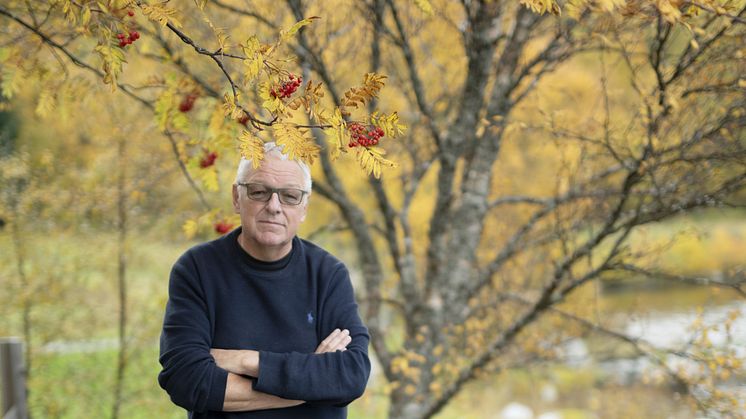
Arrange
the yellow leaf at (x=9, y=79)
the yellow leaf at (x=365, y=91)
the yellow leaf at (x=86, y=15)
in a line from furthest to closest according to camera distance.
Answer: the yellow leaf at (x=9, y=79)
the yellow leaf at (x=365, y=91)
the yellow leaf at (x=86, y=15)

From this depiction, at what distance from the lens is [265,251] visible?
2.33 metres

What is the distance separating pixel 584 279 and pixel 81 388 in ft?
16.2

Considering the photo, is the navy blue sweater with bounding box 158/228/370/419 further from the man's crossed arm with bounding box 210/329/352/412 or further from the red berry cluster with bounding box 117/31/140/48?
the red berry cluster with bounding box 117/31/140/48

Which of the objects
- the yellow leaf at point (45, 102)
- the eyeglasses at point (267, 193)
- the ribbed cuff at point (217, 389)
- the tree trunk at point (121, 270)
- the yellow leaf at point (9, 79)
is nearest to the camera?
the ribbed cuff at point (217, 389)

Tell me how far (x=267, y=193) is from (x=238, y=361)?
0.50 meters

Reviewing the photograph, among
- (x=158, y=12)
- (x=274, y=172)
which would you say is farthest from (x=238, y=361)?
(x=158, y=12)

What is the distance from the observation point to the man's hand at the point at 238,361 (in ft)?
7.22

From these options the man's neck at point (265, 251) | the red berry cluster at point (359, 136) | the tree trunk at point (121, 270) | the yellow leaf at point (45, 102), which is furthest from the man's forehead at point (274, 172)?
the tree trunk at point (121, 270)

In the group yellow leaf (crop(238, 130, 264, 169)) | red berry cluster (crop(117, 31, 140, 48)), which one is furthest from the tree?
yellow leaf (crop(238, 130, 264, 169))

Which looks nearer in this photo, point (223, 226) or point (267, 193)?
point (267, 193)

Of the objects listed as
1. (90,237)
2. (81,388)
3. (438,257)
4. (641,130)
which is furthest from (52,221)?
(641,130)

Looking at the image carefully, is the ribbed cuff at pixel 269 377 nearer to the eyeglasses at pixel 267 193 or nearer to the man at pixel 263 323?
the man at pixel 263 323

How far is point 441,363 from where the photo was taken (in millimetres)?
5215

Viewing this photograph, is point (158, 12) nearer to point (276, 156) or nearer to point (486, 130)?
point (276, 156)
